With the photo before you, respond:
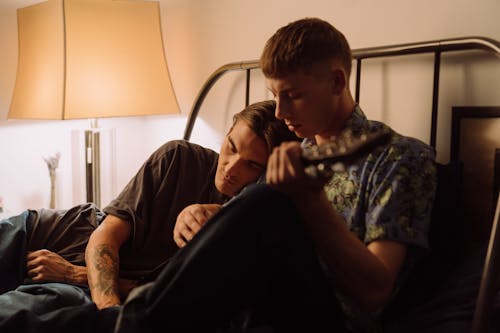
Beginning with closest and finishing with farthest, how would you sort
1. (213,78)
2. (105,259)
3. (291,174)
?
(291,174), (105,259), (213,78)

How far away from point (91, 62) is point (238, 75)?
529 millimetres

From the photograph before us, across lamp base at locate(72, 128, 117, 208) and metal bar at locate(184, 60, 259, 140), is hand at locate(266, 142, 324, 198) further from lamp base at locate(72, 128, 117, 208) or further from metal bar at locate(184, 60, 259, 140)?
lamp base at locate(72, 128, 117, 208)

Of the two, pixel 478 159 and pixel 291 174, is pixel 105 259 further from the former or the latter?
pixel 478 159

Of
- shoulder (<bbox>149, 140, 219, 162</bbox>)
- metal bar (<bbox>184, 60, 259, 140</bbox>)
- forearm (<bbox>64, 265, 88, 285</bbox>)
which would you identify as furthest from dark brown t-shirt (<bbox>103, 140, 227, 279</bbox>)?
metal bar (<bbox>184, 60, 259, 140</bbox>)

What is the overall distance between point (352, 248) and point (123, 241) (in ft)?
2.70

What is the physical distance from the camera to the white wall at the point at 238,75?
1.53 meters

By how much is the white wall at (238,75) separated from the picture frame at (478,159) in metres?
0.04

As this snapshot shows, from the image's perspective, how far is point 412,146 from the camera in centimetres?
121

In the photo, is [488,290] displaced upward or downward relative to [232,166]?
downward

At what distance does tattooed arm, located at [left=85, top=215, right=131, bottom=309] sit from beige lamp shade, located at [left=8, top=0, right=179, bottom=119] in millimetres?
570

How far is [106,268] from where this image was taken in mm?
1552

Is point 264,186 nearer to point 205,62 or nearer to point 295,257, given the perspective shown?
point 295,257

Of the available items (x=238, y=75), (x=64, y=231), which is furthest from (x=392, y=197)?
(x=238, y=75)

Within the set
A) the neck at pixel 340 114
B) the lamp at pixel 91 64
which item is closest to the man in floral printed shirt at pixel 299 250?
the neck at pixel 340 114
